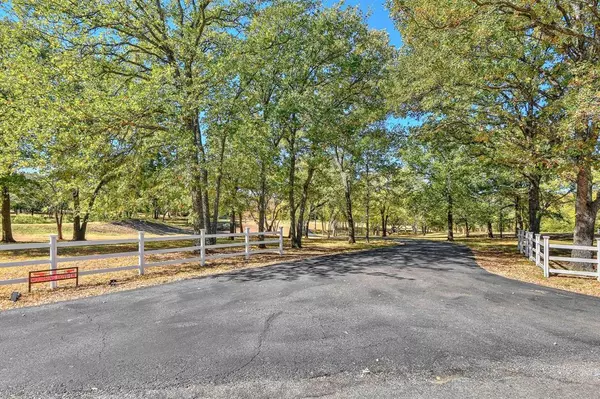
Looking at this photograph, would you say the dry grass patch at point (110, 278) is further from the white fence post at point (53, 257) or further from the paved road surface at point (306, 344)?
the paved road surface at point (306, 344)

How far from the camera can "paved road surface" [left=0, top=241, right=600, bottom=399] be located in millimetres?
3270


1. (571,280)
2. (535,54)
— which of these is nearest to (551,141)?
(535,54)

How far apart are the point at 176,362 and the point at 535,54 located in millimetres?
13698

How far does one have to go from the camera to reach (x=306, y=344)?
4238 mm

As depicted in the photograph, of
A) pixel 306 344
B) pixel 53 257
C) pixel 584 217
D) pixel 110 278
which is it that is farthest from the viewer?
pixel 584 217

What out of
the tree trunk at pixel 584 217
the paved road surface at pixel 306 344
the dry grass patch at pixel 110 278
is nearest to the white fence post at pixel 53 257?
the dry grass patch at pixel 110 278

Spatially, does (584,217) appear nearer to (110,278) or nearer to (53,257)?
(110,278)

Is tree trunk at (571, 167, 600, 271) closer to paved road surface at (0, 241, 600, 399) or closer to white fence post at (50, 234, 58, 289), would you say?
paved road surface at (0, 241, 600, 399)

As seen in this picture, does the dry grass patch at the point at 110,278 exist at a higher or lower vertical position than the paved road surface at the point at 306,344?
lower

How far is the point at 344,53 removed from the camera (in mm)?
18516

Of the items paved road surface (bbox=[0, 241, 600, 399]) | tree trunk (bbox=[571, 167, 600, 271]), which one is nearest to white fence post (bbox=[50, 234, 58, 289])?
paved road surface (bbox=[0, 241, 600, 399])

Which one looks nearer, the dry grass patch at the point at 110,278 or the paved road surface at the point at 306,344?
the paved road surface at the point at 306,344

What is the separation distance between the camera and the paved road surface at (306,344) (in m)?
3.27

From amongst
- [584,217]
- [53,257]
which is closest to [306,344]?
[53,257]
